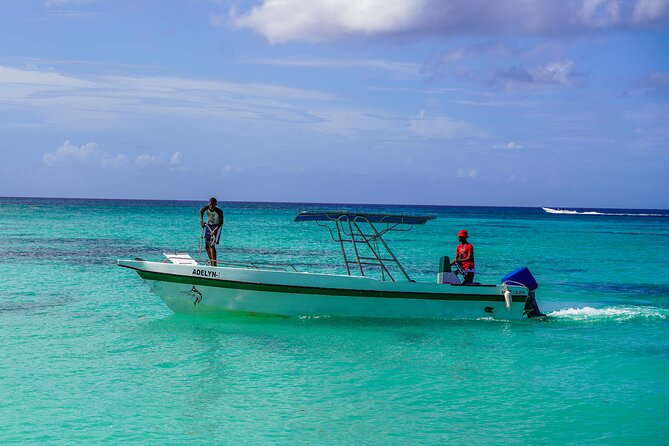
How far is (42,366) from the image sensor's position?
38.6 feet

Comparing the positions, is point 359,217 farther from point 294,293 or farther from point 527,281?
point 527,281

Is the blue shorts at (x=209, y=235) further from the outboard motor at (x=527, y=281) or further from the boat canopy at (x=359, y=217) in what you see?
the outboard motor at (x=527, y=281)

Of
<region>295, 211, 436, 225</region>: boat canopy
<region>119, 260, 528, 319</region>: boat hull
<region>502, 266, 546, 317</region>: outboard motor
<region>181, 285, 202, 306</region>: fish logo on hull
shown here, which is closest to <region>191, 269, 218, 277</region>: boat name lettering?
<region>119, 260, 528, 319</region>: boat hull

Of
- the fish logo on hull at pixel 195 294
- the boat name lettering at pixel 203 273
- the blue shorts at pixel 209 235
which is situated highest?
the blue shorts at pixel 209 235

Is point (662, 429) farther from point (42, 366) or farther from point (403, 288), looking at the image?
point (42, 366)

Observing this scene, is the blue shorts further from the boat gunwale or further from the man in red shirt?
the man in red shirt

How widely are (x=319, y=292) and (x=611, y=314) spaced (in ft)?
26.8

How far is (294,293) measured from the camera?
1584 centimetres

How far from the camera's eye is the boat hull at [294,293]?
15.7m

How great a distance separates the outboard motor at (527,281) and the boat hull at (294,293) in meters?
0.87

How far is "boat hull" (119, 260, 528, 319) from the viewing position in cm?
1569

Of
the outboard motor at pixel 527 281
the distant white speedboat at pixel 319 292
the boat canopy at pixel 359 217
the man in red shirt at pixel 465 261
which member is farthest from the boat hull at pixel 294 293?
the boat canopy at pixel 359 217

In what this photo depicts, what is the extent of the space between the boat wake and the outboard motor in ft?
2.77

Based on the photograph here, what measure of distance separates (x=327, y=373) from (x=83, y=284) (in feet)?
41.5
